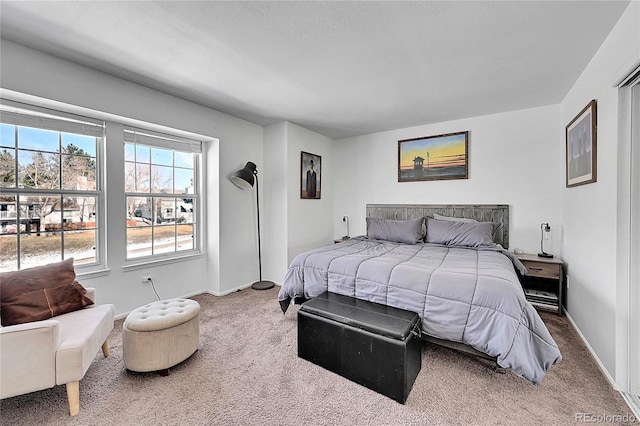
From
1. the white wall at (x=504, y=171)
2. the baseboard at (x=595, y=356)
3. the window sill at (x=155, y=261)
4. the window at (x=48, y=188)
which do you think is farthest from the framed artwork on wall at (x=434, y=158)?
the window at (x=48, y=188)

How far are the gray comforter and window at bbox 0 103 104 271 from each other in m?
2.15

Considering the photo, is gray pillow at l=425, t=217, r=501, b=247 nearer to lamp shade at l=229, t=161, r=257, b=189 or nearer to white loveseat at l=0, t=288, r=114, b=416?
lamp shade at l=229, t=161, r=257, b=189

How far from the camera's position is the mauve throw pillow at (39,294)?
1.79 meters

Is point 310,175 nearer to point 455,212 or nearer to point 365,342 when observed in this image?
point 455,212

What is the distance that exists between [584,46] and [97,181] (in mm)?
4529

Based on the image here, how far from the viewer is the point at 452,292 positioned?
1982 millimetres

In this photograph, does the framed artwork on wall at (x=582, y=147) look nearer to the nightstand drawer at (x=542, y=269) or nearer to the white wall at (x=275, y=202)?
the nightstand drawer at (x=542, y=269)

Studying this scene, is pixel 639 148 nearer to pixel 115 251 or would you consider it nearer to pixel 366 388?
pixel 366 388

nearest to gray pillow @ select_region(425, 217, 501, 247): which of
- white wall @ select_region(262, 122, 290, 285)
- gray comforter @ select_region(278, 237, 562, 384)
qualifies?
gray comforter @ select_region(278, 237, 562, 384)

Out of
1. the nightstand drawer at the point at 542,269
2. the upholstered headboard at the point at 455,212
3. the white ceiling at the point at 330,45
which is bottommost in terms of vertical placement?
the nightstand drawer at the point at 542,269

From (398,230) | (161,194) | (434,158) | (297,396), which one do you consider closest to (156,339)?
(297,396)

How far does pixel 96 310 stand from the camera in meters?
2.05

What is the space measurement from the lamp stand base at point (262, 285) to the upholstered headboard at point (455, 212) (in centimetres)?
203

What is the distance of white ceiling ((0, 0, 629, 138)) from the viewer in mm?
1741
